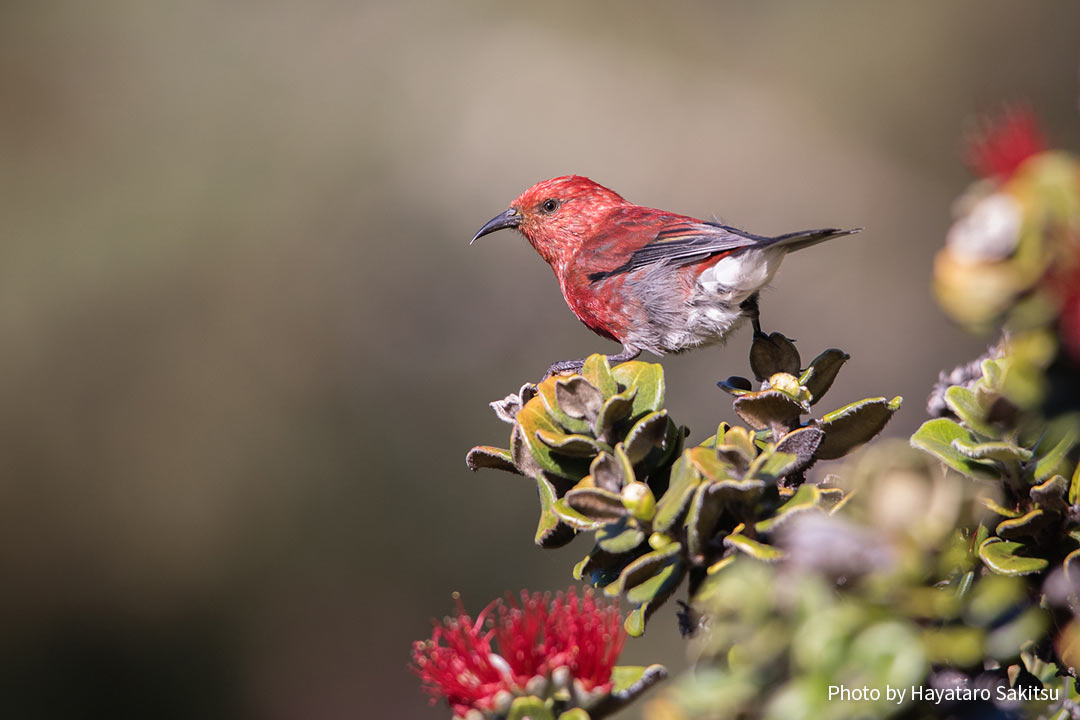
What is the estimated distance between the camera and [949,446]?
4.26ft

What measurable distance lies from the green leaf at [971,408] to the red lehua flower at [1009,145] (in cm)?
42

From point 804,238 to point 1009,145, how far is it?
2.02 metres

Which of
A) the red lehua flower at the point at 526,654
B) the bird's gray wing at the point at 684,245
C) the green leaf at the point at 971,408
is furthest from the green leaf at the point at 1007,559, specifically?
the bird's gray wing at the point at 684,245

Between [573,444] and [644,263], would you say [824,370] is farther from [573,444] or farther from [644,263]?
[644,263]

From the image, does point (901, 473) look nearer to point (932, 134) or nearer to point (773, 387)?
point (773, 387)

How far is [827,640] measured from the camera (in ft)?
2.60

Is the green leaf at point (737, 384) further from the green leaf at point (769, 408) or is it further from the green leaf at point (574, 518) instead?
the green leaf at point (574, 518)

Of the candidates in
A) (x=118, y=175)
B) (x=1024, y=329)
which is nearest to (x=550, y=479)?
(x=1024, y=329)

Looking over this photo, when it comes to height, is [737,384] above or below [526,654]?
above

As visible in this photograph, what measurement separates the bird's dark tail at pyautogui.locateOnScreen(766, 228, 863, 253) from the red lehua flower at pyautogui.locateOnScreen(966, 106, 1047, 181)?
1.78 m

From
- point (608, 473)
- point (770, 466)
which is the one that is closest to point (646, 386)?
point (608, 473)

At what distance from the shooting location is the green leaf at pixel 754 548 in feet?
3.39

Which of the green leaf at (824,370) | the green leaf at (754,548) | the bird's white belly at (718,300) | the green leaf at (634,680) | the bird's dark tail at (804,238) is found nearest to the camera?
the green leaf at (754,548)

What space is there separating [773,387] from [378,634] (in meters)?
4.30
